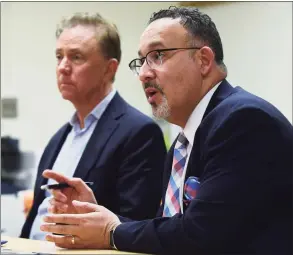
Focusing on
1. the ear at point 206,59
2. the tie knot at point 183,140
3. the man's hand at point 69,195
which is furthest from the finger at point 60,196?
the ear at point 206,59

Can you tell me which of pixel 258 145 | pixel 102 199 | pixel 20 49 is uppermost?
pixel 20 49

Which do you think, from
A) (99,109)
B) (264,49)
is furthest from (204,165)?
(264,49)

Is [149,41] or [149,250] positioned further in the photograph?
[149,41]

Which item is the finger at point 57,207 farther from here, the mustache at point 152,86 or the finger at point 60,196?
the mustache at point 152,86

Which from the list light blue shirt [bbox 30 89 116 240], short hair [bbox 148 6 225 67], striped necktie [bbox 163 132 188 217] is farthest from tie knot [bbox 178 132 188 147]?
light blue shirt [bbox 30 89 116 240]

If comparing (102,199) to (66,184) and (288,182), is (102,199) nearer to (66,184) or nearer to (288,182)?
(66,184)

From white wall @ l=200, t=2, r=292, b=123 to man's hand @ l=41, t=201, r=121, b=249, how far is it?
0.89 m

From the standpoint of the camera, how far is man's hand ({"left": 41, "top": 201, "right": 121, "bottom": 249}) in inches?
49.9

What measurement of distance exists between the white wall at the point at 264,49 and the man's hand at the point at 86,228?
0.89 metres

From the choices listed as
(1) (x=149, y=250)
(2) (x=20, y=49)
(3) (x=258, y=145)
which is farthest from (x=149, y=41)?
(2) (x=20, y=49)

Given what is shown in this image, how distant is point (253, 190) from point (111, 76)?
3.36 ft

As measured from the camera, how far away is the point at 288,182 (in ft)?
3.86

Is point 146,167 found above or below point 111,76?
below

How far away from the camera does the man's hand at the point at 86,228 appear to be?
127 cm
